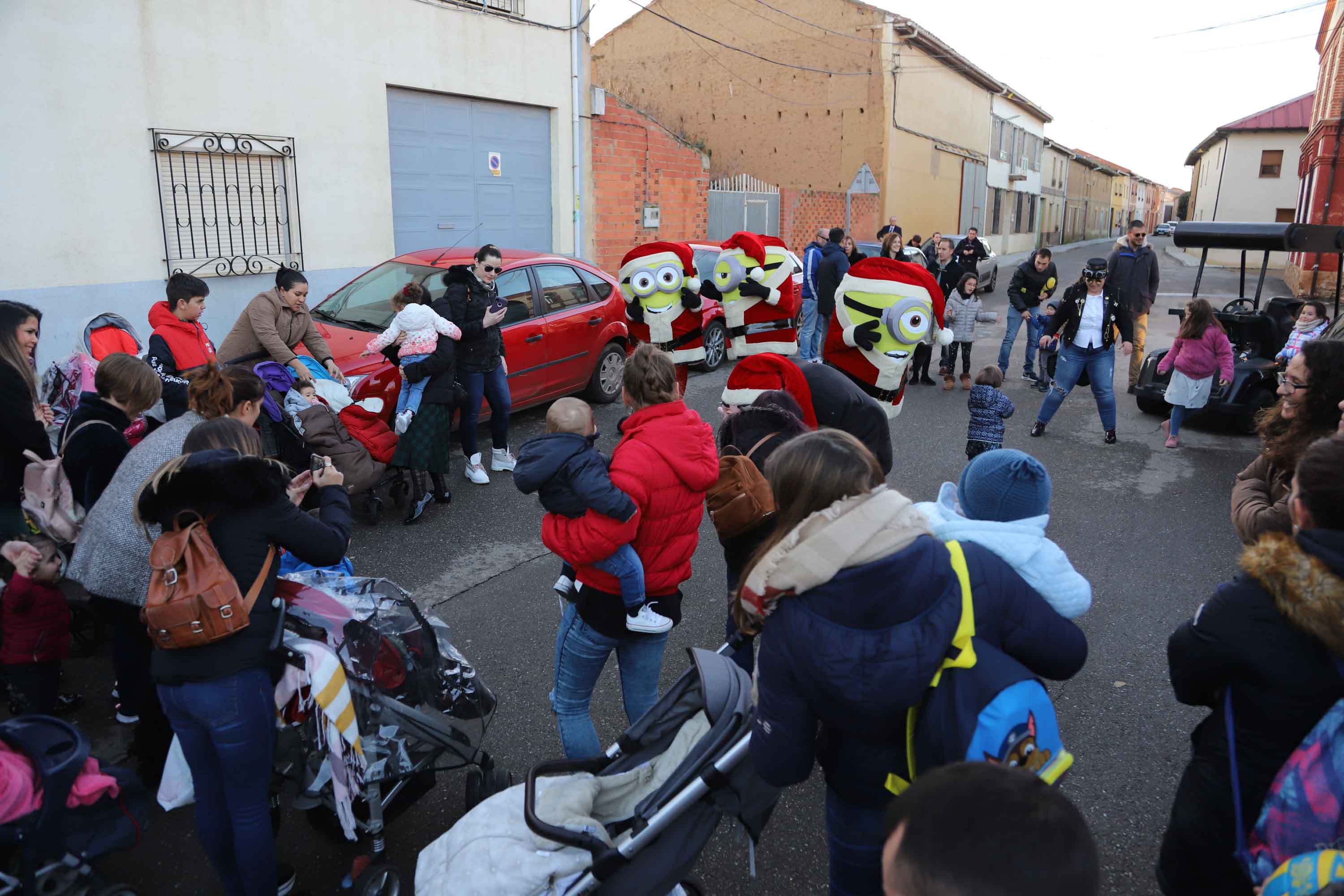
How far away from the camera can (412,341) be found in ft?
20.3

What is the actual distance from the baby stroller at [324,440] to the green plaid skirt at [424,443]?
0.53 ft

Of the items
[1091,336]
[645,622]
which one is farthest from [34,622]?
[1091,336]

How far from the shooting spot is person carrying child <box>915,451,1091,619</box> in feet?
6.85

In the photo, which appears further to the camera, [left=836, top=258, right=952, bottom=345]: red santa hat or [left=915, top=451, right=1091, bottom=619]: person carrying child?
[left=836, top=258, right=952, bottom=345]: red santa hat

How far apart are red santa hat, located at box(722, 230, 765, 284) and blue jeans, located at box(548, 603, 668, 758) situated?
306cm

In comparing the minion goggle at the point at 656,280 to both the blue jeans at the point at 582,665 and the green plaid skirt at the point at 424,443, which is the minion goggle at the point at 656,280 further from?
the blue jeans at the point at 582,665

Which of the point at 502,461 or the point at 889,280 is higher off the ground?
the point at 889,280

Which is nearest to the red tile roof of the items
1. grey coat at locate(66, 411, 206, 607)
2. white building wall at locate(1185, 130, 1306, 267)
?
white building wall at locate(1185, 130, 1306, 267)

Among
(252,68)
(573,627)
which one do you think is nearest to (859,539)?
(573,627)

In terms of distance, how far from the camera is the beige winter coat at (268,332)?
6035 mm

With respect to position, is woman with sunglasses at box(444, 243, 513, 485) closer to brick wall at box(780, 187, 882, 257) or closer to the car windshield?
the car windshield

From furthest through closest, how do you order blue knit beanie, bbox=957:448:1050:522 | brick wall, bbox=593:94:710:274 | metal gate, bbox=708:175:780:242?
metal gate, bbox=708:175:780:242, brick wall, bbox=593:94:710:274, blue knit beanie, bbox=957:448:1050:522

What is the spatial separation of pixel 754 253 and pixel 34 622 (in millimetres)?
4213

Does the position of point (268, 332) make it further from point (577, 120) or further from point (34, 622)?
point (577, 120)
